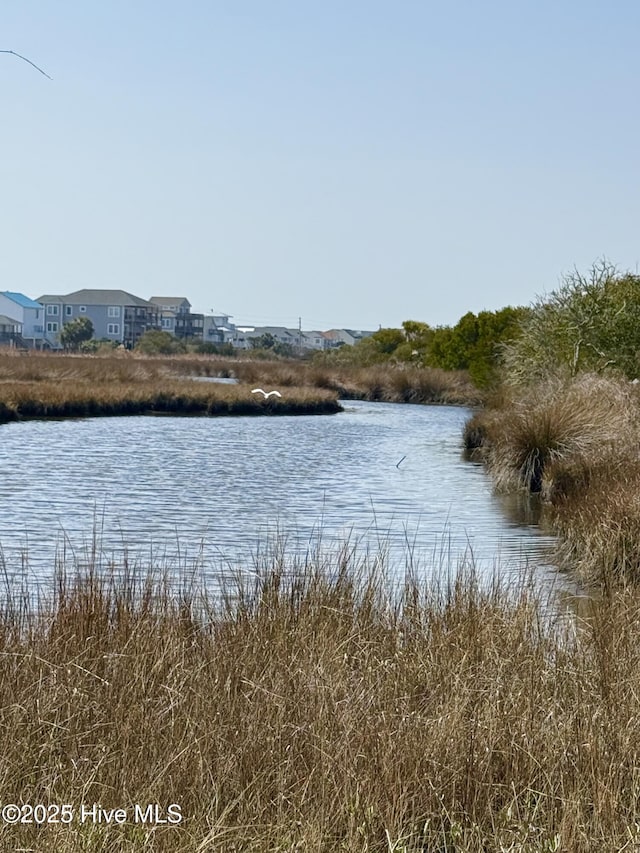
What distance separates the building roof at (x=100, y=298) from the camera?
134750 millimetres

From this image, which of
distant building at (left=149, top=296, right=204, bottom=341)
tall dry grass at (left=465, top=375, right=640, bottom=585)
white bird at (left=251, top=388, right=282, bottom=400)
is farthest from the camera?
distant building at (left=149, top=296, right=204, bottom=341)

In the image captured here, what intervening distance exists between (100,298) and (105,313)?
5.67 feet

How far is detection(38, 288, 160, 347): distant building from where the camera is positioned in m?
135

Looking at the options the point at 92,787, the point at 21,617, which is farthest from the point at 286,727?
the point at 21,617

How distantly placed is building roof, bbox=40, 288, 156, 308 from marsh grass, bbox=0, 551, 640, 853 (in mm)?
130186

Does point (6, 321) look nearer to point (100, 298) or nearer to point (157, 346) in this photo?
point (100, 298)

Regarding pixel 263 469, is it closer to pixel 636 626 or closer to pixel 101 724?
pixel 636 626

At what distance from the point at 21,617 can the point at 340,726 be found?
232cm

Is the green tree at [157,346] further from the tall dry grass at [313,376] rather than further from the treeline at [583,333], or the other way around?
the treeline at [583,333]

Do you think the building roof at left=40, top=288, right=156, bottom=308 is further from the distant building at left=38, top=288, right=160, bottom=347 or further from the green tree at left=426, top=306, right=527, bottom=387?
the green tree at left=426, top=306, right=527, bottom=387

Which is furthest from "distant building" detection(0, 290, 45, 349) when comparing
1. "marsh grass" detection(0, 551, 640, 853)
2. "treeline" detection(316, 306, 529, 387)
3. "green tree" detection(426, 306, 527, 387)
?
"marsh grass" detection(0, 551, 640, 853)

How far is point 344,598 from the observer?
766 centimetres

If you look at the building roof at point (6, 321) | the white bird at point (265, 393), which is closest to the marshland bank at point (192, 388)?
the white bird at point (265, 393)

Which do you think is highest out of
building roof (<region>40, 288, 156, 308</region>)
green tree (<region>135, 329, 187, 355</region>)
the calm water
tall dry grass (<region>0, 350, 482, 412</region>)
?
building roof (<region>40, 288, 156, 308</region>)
